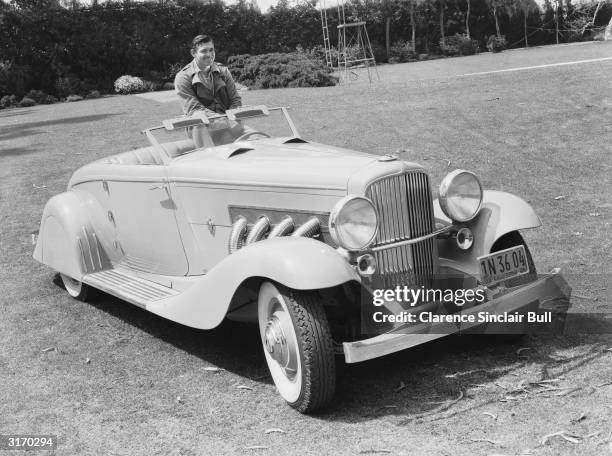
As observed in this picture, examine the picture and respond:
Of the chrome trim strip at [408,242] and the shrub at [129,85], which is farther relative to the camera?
the shrub at [129,85]

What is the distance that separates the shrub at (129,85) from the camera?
23891mm

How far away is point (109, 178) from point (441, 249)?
270cm

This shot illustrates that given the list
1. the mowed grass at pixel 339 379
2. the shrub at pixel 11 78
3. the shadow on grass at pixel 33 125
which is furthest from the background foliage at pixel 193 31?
the mowed grass at pixel 339 379

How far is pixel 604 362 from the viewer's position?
4.29 m

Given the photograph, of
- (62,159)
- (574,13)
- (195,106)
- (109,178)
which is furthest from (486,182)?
(574,13)

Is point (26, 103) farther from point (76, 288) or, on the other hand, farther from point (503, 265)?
point (503, 265)

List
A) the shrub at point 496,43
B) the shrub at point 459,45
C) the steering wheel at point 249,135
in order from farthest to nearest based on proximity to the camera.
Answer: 1. the shrub at point 496,43
2. the shrub at point 459,45
3. the steering wheel at point 249,135

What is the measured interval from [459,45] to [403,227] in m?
27.4

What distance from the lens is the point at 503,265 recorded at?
14.5ft

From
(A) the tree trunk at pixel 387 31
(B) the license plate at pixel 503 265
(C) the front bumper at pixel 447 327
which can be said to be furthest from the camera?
(A) the tree trunk at pixel 387 31

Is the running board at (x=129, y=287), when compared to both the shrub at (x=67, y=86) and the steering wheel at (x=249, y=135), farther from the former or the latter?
the shrub at (x=67, y=86)

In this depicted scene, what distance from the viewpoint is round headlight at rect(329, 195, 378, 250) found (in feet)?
13.2

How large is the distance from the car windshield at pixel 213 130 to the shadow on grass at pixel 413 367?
1399mm

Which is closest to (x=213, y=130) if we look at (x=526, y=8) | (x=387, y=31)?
(x=387, y=31)
